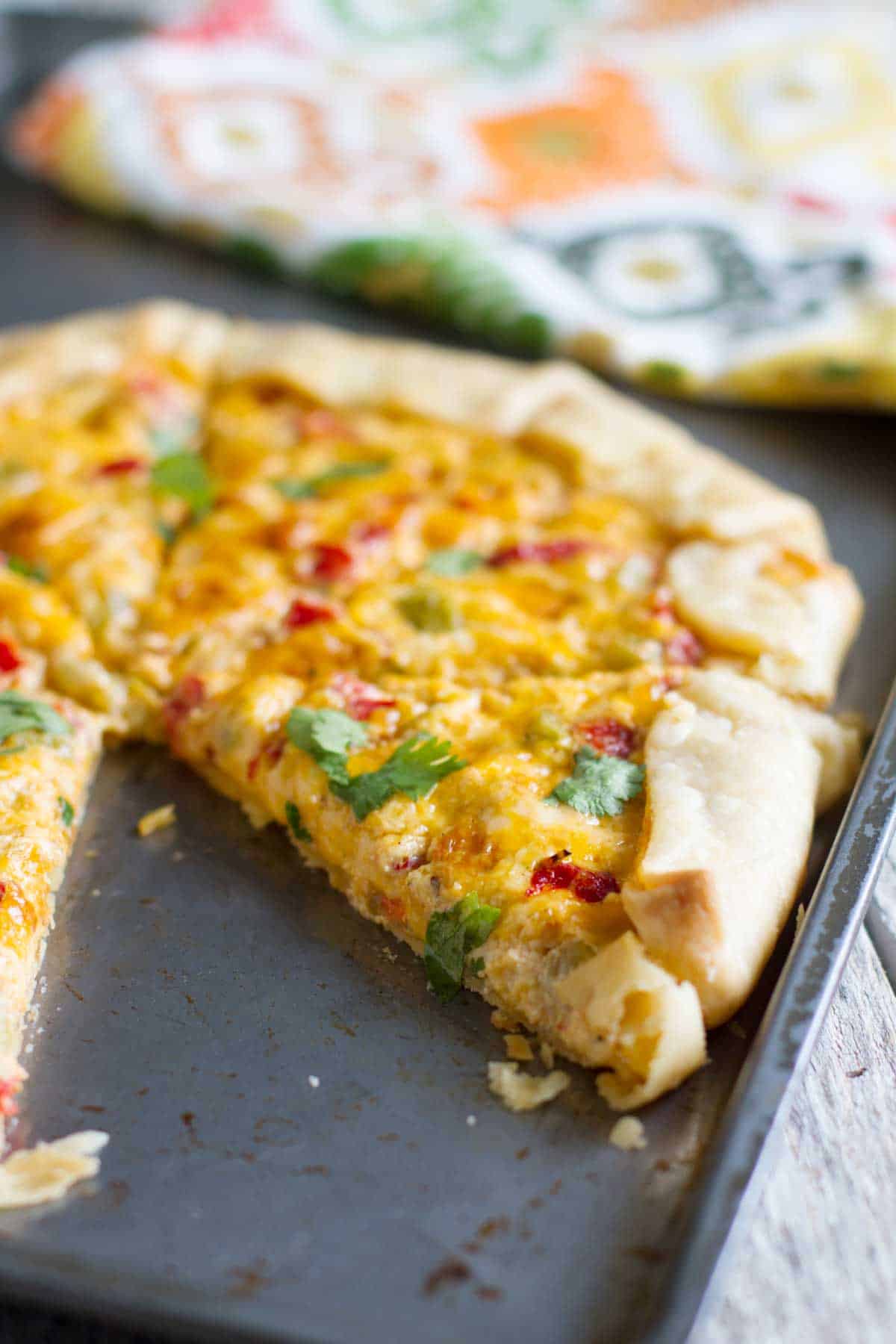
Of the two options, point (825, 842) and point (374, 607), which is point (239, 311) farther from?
point (825, 842)

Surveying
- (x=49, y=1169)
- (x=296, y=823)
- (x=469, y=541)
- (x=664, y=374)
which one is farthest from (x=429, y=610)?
(x=664, y=374)

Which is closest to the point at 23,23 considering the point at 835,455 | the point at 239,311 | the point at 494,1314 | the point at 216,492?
the point at 239,311

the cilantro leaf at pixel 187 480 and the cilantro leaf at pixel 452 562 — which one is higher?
the cilantro leaf at pixel 452 562

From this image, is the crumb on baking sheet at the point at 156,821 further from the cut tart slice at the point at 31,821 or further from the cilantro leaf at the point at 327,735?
the cilantro leaf at the point at 327,735

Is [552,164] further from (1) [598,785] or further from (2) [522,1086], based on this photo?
(2) [522,1086]

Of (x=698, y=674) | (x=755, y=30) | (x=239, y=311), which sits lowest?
(x=239, y=311)

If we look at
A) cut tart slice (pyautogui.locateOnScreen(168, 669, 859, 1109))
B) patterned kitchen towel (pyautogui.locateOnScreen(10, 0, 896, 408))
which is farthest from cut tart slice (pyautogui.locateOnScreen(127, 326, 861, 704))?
patterned kitchen towel (pyautogui.locateOnScreen(10, 0, 896, 408))

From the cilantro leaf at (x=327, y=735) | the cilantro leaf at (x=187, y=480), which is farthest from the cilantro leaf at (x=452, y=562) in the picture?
the cilantro leaf at (x=187, y=480)
